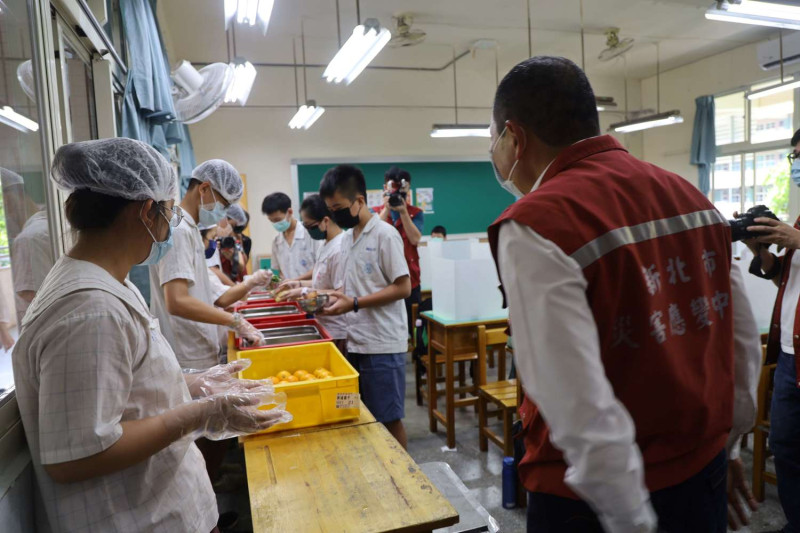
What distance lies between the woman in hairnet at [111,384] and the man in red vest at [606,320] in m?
0.69

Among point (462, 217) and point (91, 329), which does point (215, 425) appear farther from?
point (462, 217)

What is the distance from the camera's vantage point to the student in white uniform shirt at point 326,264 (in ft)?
8.80

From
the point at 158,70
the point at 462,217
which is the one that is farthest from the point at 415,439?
the point at 462,217

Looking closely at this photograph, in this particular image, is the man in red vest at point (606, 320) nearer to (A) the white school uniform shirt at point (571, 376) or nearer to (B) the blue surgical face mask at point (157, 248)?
(A) the white school uniform shirt at point (571, 376)

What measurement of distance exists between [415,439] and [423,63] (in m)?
5.65

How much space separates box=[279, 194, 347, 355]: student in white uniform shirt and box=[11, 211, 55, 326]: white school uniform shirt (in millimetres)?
1300

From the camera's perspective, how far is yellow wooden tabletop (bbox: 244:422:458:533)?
1.10 meters

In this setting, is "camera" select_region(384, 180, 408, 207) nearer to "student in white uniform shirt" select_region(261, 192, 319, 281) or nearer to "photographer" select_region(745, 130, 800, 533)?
"student in white uniform shirt" select_region(261, 192, 319, 281)

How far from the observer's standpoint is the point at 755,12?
3.05 meters

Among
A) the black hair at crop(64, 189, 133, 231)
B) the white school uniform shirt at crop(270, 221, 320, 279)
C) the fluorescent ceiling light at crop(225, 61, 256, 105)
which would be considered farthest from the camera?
the white school uniform shirt at crop(270, 221, 320, 279)

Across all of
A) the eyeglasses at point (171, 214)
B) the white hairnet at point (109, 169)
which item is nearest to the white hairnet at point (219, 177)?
the eyeglasses at point (171, 214)

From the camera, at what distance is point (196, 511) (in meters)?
1.10

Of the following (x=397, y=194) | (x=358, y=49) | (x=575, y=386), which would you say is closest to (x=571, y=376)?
(x=575, y=386)

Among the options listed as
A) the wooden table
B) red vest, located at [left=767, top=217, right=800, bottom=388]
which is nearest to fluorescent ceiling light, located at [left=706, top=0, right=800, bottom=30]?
red vest, located at [left=767, top=217, right=800, bottom=388]
